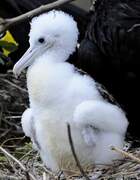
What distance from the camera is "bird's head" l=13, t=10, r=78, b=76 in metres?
3.17

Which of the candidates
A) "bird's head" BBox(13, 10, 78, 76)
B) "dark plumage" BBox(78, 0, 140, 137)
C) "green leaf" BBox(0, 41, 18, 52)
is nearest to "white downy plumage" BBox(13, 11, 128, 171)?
"bird's head" BBox(13, 10, 78, 76)

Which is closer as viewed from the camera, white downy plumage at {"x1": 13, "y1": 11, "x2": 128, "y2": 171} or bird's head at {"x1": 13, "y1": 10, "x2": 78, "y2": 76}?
white downy plumage at {"x1": 13, "y1": 11, "x2": 128, "y2": 171}

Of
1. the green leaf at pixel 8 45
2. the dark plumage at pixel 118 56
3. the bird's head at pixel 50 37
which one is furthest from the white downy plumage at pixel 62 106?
the green leaf at pixel 8 45

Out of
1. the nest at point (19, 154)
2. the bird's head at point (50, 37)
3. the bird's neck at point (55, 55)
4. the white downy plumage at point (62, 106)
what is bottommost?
the nest at point (19, 154)

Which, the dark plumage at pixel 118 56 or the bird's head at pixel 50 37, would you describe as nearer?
the bird's head at pixel 50 37

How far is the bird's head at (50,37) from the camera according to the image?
125 inches

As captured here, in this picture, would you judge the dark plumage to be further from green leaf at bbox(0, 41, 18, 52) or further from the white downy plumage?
green leaf at bbox(0, 41, 18, 52)

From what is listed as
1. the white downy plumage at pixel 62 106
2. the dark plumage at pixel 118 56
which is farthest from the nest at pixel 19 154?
the dark plumage at pixel 118 56

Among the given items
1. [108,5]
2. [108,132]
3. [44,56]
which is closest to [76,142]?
[108,132]

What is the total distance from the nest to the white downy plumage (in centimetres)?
8

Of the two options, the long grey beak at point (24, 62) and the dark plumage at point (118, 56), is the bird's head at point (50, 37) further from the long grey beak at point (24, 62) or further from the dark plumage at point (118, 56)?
the dark plumage at point (118, 56)

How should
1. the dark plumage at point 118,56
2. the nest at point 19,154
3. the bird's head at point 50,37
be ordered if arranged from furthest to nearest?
1. the dark plumage at point 118,56
2. the bird's head at point 50,37
3. the nest at point 19,154

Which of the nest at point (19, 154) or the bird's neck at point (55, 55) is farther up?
the bird's neck at point (55, 55)

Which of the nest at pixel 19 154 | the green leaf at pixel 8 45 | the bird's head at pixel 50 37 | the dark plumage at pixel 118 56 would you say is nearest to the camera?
the nest at pixel 19 154
